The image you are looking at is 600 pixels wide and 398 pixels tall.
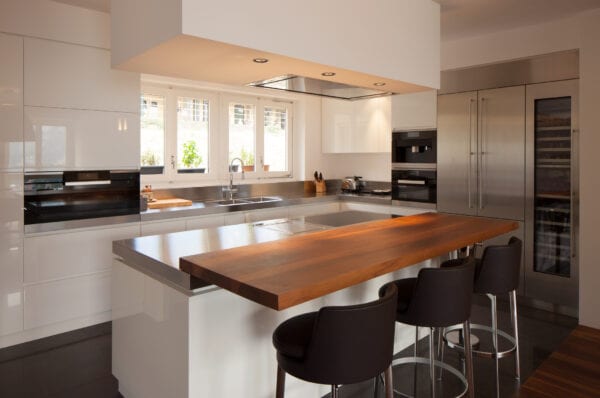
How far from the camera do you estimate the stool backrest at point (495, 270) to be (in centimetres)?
252

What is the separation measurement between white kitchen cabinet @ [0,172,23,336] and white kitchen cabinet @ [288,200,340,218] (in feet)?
8.33

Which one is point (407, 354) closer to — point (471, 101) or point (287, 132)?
point (471, 101)

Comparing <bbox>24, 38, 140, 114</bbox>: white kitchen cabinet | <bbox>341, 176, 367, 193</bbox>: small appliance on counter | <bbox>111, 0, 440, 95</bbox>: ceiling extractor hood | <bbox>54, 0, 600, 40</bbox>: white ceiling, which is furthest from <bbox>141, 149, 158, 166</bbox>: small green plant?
<bbox>341, 176, 367, 193</bbox>: small appliance on counter

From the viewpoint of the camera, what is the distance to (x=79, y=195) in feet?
11.5

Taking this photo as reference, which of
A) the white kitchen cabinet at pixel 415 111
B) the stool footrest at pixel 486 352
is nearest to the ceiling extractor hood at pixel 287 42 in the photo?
the white kitchen cabinet at pixel 415 111

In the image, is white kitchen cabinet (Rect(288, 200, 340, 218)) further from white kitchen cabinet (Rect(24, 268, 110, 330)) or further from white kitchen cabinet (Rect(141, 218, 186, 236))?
white kitchen cabinet (Rect(24, 268, 110, 330))

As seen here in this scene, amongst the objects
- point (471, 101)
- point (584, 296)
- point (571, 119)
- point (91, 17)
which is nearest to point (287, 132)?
point (471, 101)

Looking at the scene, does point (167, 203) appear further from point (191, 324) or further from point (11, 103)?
point (191, 324)

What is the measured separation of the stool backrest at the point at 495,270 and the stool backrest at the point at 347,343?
3.76ft

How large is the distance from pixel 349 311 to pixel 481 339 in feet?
7.47

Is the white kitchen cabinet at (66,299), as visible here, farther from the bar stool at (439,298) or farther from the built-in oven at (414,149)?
the built-in oven at (414,149)

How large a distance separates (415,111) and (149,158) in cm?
290

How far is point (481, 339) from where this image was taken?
133 inches

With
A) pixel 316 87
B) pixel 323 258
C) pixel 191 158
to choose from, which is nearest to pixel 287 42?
pixel 316 87
